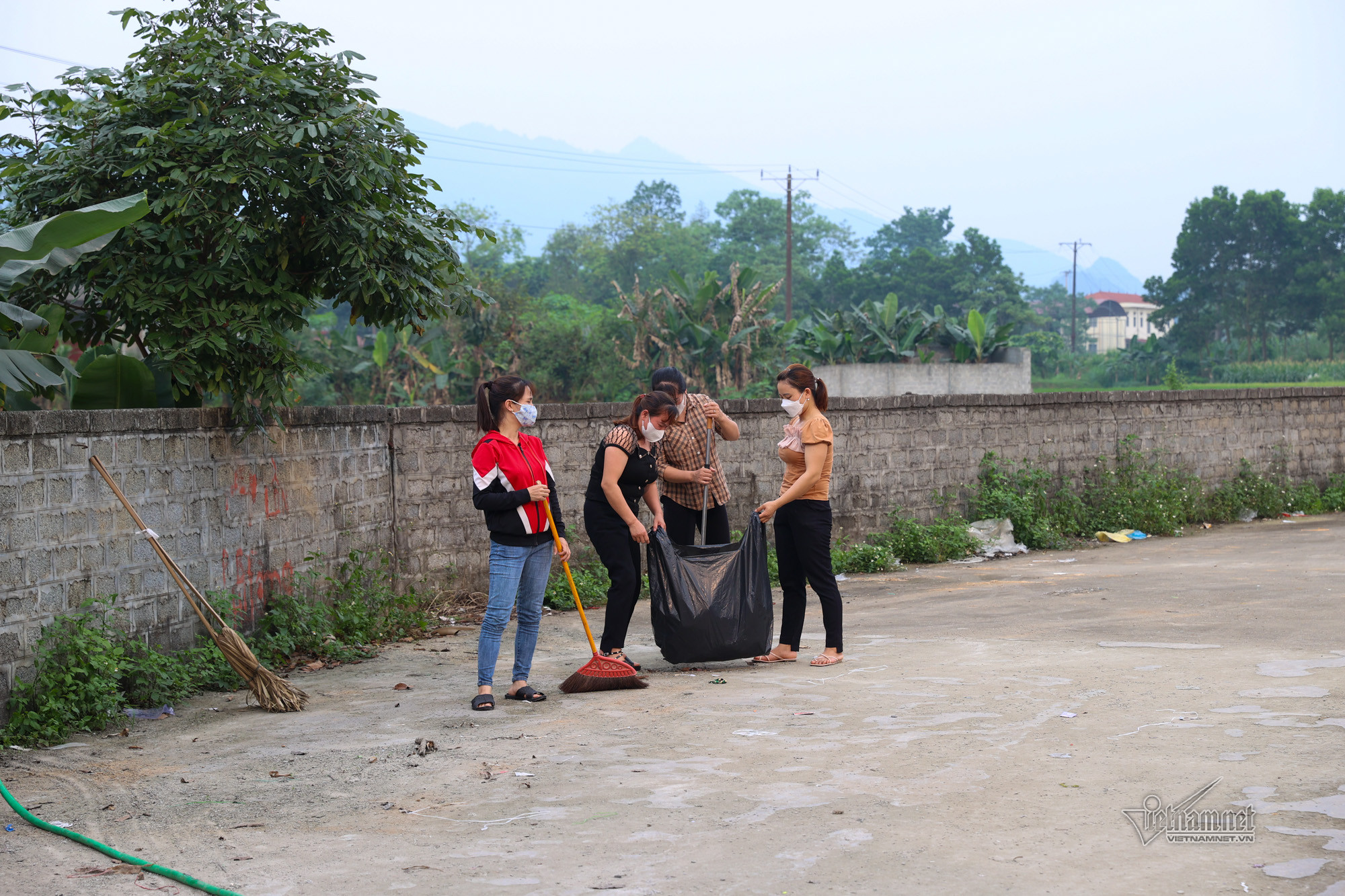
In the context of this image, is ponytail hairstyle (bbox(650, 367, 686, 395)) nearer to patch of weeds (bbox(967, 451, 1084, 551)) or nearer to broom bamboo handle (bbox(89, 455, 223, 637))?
broom bamboo handle (bbox(89, 455, 223, 637))

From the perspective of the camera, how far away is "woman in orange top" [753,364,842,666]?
6430 mm

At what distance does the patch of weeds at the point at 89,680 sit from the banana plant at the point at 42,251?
1215 millimetres

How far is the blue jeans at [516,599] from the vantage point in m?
5.70

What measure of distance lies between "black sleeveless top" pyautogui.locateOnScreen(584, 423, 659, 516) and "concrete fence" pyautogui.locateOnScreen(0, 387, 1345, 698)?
7.51 feet

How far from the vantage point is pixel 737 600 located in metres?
6.37

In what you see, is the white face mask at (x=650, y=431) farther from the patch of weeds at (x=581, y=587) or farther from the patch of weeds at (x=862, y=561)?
the patch of weeds at (x=862, y=561)

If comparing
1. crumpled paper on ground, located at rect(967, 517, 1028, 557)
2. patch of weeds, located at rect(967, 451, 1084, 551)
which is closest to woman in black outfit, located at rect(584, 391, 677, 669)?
crumpled paper on ground, located at rect(967, 517, 1028, 557)

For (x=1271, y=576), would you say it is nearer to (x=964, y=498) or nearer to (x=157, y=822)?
(x=964, y=498)

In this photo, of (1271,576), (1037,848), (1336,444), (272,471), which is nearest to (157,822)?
(1037,848)

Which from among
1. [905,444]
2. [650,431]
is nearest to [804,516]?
[650,431]

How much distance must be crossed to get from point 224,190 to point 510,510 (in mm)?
2498

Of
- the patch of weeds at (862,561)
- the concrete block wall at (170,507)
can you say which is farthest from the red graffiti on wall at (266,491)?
the patch of weeds at (862,561)

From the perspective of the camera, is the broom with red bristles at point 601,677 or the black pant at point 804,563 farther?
the black pant at point 804,563

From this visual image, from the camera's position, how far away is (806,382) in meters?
6.55
